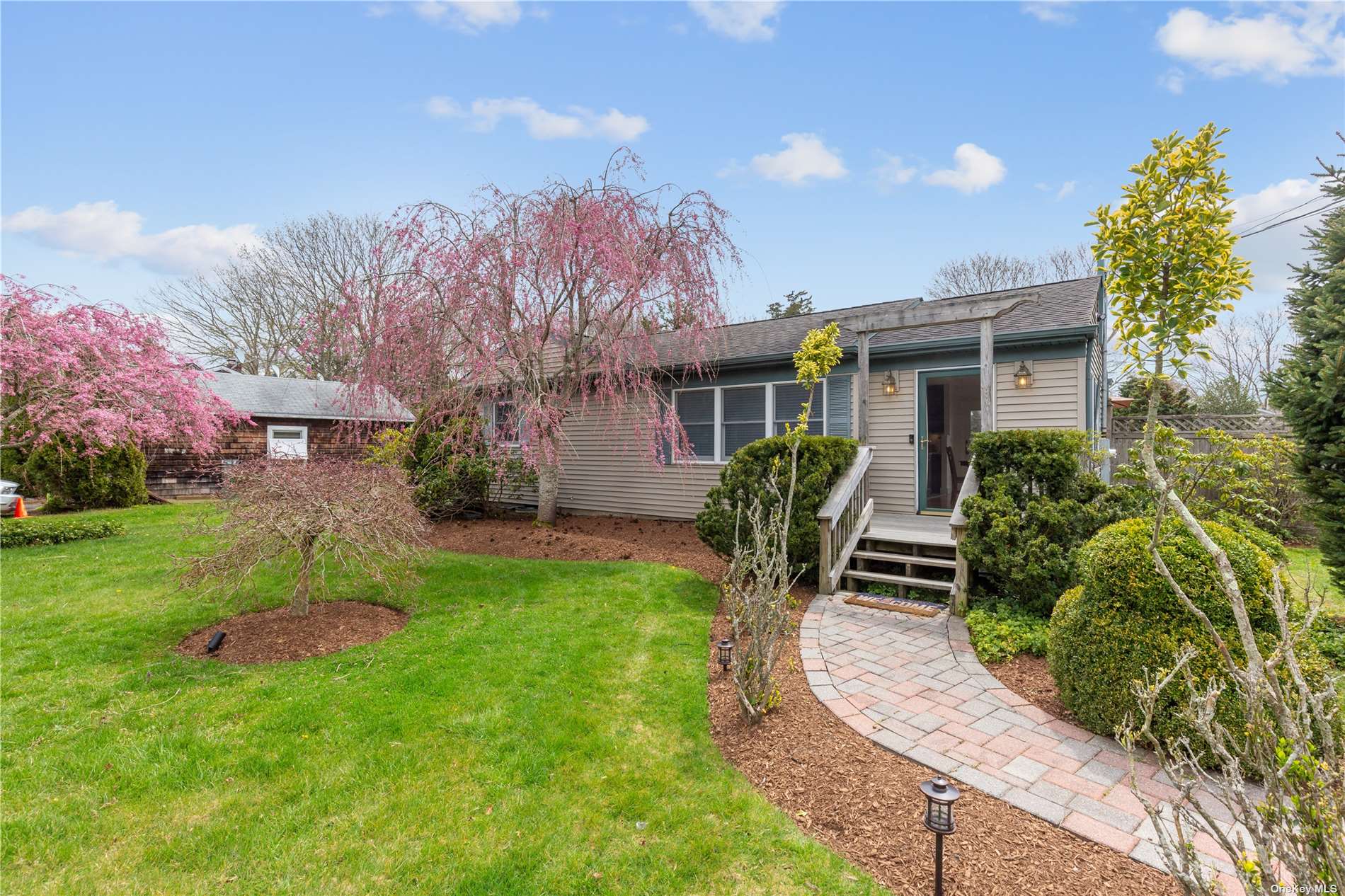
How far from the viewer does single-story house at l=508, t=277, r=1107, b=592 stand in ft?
21.4

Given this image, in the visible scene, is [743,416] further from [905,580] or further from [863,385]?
[905,580]

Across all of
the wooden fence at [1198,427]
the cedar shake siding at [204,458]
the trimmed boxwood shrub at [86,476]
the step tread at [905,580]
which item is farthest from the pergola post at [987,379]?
the trimmed boxwood shrub at [86,476]

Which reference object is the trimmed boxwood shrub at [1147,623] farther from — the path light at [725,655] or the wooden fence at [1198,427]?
the wooden fence at [1198,427]

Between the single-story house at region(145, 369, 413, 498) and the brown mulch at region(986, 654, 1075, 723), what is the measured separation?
13.3 m

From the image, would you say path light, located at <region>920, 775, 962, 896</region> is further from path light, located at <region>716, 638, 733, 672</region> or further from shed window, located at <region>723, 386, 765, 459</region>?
shed window, located at <region>723, 386, 765, 459</region>

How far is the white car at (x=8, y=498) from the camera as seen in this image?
11.1m

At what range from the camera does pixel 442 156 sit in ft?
29.5

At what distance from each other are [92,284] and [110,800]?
433 inches

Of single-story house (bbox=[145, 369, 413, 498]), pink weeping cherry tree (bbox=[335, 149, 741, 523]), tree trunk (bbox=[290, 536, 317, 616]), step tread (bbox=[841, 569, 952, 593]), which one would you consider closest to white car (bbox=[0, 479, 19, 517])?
single-story house (bbox=[145, 369, 413, 498])

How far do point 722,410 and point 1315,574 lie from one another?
7.33 meters

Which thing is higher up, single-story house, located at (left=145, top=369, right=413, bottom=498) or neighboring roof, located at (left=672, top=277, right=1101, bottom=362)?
neighboring roof, located at (left=672, top=277, right=1101, bottom=362)

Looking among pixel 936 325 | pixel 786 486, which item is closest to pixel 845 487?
pixel 786 486

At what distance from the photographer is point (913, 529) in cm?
671

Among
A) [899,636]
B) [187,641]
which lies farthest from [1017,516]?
[187,641]
